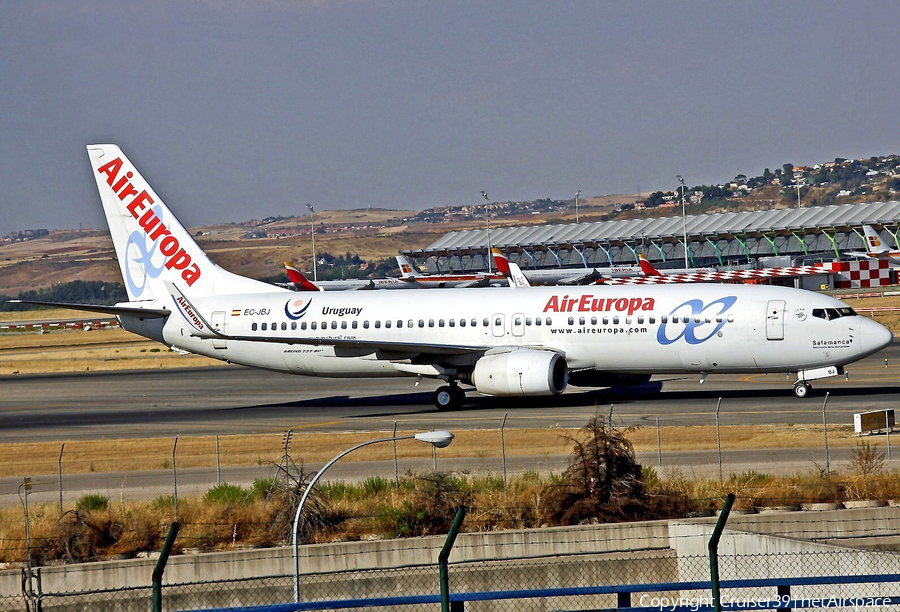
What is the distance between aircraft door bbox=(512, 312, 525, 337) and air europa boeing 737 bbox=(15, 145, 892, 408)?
0.12ft

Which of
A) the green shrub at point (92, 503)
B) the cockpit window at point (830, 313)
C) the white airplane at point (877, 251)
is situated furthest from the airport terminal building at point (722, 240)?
the green shrub at point (92, 503)

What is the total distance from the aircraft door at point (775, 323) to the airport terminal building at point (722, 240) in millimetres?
102028

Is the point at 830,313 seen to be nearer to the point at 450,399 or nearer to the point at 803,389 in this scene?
the point at 803,389

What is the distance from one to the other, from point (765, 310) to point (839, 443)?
29.9 ft

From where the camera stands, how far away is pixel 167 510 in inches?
981

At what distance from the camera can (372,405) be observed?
4556 cm

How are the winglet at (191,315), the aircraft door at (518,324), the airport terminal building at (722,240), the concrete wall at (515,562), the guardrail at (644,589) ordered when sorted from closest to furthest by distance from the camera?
the guardrail at (644,589)
the concrete wall at (515,562)
the aircraft door at (518,324)
the winglet at (191,315)
the airport terminal building at (722,240)

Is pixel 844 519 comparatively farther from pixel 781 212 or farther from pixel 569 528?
pixel 781 212

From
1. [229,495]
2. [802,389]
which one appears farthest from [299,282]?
[229,495]

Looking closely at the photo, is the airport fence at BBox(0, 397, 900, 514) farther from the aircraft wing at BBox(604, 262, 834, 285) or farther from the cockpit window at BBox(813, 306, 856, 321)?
the aircraft wing at BBox(604, 262, 834, 285)

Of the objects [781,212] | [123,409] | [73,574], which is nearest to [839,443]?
[73,574]

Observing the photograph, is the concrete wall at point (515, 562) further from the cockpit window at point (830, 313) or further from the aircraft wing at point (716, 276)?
the aircraft wing at point (716, 276)

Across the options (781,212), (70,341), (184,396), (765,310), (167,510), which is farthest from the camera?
(781,212)

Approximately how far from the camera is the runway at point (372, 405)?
125 ft
